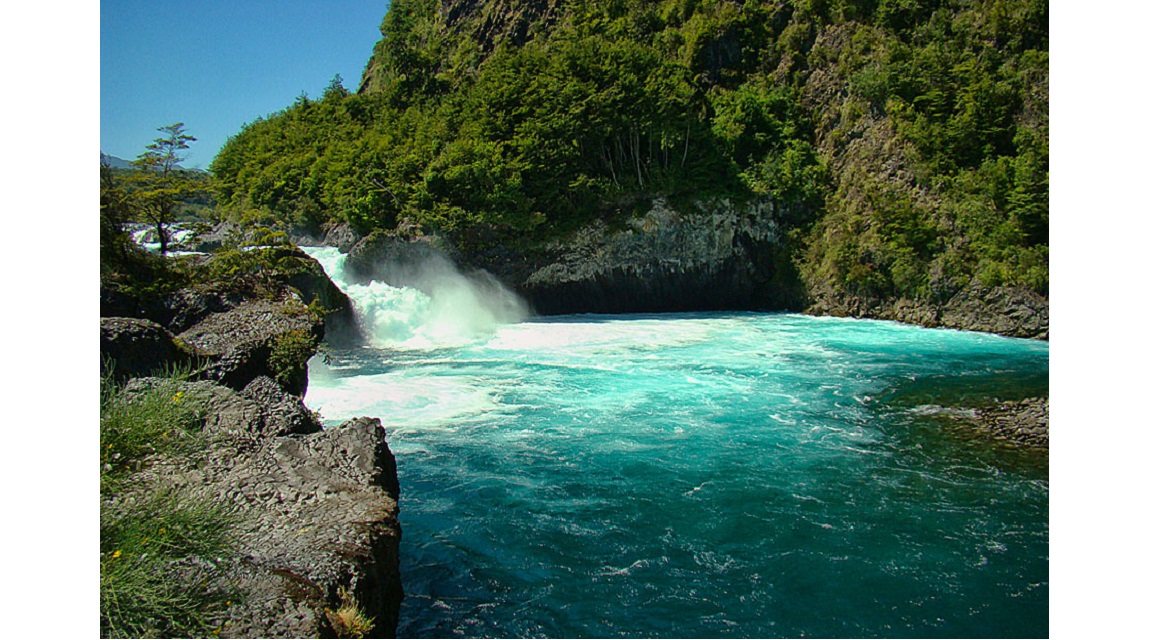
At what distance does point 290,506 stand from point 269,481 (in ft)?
1.53

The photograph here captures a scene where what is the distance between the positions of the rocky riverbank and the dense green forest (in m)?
17.0

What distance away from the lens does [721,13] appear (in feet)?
114

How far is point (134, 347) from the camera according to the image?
980cm

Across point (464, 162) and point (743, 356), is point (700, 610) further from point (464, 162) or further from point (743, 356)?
point (464, 162)

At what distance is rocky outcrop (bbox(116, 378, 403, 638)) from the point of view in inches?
205

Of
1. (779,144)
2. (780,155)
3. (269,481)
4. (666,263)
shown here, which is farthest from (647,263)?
(269,481)

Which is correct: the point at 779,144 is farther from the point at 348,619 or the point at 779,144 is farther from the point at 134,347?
the point at 348,619

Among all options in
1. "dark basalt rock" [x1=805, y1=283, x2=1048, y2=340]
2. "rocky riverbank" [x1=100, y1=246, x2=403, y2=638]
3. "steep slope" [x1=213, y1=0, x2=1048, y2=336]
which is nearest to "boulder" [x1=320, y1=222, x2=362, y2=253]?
"steep slope" [x1=213, y1=0, x2=1048, y2=336]

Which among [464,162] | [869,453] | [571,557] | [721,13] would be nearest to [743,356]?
[869,453]

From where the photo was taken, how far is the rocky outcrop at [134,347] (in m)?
9.45

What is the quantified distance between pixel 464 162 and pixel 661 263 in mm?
8616

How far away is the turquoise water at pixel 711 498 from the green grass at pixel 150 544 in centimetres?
229

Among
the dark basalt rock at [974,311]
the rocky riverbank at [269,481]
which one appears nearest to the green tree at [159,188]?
the rocky riverbank at [269,481]

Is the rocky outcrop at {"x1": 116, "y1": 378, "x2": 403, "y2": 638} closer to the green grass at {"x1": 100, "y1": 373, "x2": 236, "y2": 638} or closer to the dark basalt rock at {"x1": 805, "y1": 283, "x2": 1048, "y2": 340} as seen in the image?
the green grass at {"x1": 100, "y1": 373, "x2": 236, "y2": 638}
